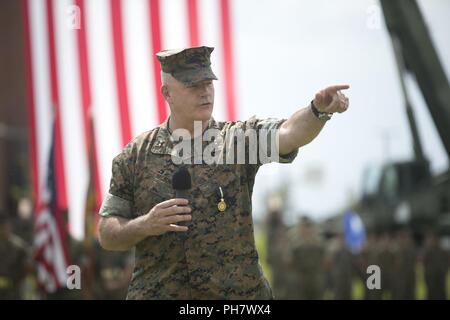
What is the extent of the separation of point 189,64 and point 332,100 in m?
0.73

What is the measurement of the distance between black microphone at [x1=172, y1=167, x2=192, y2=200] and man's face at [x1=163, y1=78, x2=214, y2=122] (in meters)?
0.25

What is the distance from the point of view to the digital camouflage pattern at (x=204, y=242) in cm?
393

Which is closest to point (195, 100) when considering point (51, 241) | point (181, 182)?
point (181, 182)

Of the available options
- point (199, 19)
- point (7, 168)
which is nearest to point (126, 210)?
point (199, 19)

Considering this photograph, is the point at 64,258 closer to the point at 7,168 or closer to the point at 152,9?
the point at 152,9

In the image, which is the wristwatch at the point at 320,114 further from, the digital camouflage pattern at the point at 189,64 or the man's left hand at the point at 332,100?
the digital camouflage pattern at the point at 189,64

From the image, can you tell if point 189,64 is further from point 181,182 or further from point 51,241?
point 51,241

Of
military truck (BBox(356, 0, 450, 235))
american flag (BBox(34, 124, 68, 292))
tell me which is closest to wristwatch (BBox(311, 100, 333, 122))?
military truck (BBox(356, 0, 450, 235))

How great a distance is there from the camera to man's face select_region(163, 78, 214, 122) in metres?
3.93

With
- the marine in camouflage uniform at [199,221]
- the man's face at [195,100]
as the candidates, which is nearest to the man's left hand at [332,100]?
the marine in camouflage uniform at [199,221]

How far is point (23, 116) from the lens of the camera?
36.2 meters

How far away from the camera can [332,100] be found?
3562 mm

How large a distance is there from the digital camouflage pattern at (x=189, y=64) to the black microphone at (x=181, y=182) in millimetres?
392

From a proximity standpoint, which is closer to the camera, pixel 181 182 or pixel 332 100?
pixel 332 100
